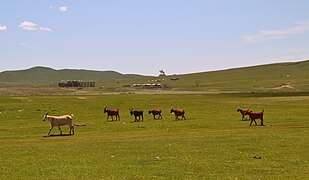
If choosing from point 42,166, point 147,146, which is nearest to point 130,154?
point 147,146

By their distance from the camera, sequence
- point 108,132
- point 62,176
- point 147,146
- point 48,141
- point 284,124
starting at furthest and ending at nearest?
1. point 284,124
2. point 108,132
3. point 48,141
4. point 147,146
5. point 62,176

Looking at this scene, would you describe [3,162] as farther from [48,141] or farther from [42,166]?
[48,141]

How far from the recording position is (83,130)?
3972 cm

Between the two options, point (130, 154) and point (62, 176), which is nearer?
point (62, 176)

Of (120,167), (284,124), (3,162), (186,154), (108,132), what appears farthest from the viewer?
(284,124)

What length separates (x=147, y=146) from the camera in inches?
1079

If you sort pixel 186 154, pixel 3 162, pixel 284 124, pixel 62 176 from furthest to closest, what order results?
pixel 284 124 < pixel 186 154 < pixel 3 162 < pixel 62 176

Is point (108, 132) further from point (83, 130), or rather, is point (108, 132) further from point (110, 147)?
point (110, 147)

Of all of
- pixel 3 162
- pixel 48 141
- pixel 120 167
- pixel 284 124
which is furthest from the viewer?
pixel 284 124

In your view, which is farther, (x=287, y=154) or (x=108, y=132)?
(x=108, y=132)

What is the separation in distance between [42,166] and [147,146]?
25.9 feet

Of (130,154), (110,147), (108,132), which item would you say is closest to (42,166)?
(130,154)

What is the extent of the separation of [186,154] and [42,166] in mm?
7724

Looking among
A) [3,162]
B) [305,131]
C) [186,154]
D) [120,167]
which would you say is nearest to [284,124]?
[305,131]
